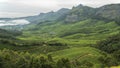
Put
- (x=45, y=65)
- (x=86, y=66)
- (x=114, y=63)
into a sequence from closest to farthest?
1. (x=45, y=65)
2. (x=86, y=66)
3. (x=114, y=63)

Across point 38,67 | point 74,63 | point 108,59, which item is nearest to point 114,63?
point 108,59

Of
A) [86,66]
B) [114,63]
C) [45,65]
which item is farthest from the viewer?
[114,63]

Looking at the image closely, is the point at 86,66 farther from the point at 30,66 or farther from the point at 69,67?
Result: the point at 30,66

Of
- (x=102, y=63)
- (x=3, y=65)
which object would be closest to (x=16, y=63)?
(x=3, y=65)

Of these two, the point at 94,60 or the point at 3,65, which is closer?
the point at 3,65

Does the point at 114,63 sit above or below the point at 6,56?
below

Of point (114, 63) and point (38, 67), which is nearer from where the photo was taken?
point (38, 67)

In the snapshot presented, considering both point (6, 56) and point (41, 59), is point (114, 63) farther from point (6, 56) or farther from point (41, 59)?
point (6, 56)

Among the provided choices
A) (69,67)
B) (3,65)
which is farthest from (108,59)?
(3,65)

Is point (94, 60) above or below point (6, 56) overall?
below
